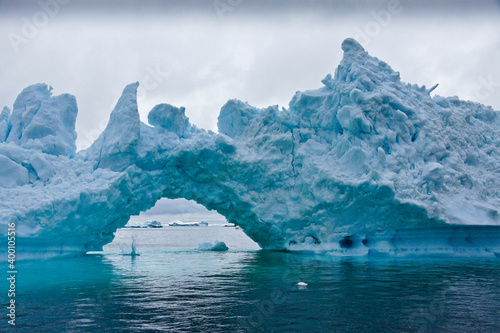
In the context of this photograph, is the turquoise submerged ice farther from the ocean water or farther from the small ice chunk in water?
the small ice chunk in water

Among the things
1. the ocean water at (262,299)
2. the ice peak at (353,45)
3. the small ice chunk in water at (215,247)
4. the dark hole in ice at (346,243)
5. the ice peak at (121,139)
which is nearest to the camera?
the ocean water at (262,299)

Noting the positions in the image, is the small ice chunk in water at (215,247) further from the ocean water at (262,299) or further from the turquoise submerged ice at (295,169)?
the ocean water at (262,299)

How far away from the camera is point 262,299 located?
823 cm

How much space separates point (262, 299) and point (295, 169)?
10.6 m

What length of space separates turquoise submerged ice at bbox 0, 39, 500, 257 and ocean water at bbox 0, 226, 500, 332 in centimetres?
276

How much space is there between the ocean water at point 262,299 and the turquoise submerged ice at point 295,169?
2.76m

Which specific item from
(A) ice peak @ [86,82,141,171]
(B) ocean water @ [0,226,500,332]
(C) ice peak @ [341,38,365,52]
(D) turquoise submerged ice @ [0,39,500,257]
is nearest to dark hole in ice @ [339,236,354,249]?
(D) turquoise submerged ice @ [0,39,500,257]

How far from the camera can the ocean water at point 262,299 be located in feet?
21.2

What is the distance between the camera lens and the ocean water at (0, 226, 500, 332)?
6469 millimetres

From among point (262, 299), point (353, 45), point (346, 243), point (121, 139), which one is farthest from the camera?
point (353, 45)

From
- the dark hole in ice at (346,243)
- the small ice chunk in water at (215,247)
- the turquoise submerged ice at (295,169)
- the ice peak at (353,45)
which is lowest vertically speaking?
the small ice chunk in water at (215,247)

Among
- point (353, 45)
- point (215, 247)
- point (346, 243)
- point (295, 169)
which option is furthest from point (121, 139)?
point (353, 45)

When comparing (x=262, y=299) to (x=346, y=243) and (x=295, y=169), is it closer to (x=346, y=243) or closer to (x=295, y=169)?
(x=346, y=243)

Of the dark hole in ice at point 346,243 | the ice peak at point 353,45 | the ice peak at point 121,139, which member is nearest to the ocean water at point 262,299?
the dark hole in ice at point 346,243
